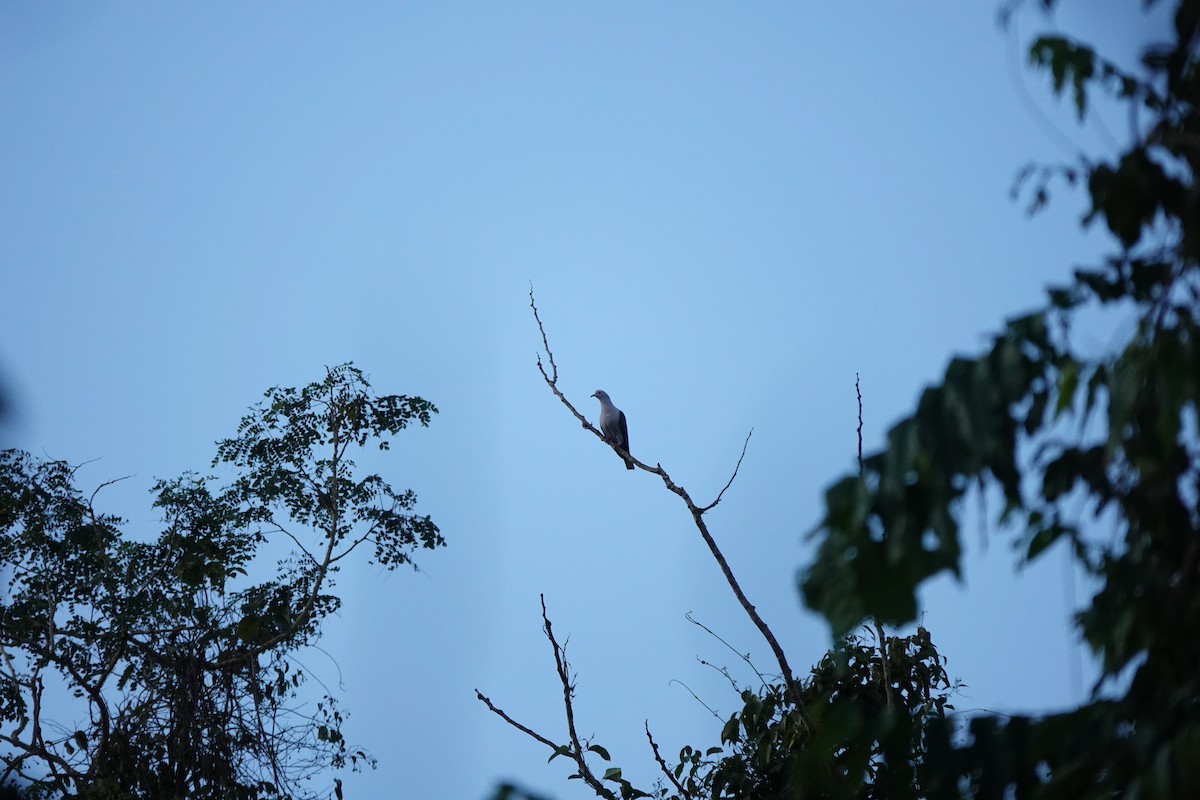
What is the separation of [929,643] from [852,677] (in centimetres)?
42

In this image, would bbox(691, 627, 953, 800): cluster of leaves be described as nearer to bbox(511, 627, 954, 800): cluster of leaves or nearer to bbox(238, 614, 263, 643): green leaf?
bbox(511, 627, 954, 800): cluster of leaves

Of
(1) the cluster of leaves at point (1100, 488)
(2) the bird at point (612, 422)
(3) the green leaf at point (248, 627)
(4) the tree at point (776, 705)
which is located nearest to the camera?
(1) the cluster of leaves at point (1100, 488)

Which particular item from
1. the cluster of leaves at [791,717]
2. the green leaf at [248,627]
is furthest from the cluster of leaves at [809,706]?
the green leaf at [248,627]

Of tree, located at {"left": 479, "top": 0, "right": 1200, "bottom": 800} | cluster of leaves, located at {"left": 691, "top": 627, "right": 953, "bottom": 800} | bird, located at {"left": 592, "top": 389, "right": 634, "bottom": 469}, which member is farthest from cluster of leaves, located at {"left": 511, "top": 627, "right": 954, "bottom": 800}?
bird, located at {"left": 592, "top": 389, "right": 634, "bottom": 469}

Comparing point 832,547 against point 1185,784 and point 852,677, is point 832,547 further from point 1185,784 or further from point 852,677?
point 852,677

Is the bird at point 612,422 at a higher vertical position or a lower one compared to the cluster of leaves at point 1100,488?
higher

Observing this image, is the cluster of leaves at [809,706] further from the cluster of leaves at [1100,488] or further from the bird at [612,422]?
the bird at [612,422]

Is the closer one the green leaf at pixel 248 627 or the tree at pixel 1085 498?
the tree at pixel 1085 498

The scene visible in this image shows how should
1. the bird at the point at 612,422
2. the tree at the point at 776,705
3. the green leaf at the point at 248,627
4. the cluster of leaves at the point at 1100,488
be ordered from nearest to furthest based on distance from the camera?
the cluster of leaves at the point at 1100,488 → the tree at the point at 776,705 → the green leaf at the point at 248,627 → the bird at the point at 612,422

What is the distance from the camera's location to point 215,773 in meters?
6.78

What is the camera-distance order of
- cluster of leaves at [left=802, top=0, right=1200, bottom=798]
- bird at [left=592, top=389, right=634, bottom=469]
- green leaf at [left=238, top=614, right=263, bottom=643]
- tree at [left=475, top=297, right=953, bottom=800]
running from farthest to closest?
bird at [left=592, top=389, right=634, bottom=469] < green leaf at [left=238, top=614, right=263, bottom=643] < tree at [left=475, top=297, right=953, bottom=800] < cluster of leaves at [left=802, top=0, right=1200, bottom=798]

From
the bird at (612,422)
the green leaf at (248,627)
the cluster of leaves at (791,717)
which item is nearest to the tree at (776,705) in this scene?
the cluster of leaves at (791,717)

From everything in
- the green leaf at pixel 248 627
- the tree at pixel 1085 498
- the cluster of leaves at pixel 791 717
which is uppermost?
the green leaf at pixel 248 627

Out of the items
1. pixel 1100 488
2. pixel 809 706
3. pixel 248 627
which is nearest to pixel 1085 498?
pixel 1100 488
